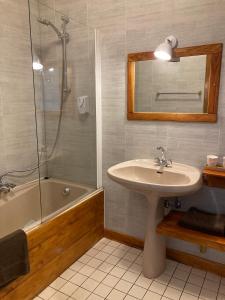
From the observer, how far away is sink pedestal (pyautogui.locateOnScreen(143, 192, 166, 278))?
184cm

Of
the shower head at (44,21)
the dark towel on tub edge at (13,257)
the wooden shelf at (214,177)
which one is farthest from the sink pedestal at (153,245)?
the shower head at (44,21)

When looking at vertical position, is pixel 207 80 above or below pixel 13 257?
above

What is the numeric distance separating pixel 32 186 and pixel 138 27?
1680 millimetres

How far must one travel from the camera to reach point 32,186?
2.26 metres

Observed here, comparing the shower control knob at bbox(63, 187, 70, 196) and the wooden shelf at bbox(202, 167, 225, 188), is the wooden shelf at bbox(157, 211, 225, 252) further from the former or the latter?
the shower control knob at bbox(63, 187, 70, 196)

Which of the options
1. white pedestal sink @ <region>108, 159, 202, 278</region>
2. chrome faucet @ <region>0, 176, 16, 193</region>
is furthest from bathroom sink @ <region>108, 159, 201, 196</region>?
chrome faucet @ <region>0, 176, 16, 193</region>

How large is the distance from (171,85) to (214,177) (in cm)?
79

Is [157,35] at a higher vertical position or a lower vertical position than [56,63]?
higher

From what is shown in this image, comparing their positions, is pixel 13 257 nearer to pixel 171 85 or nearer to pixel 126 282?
pixel 126 282

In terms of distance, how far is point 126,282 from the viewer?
6.09ft

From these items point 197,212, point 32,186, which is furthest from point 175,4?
point 32,186

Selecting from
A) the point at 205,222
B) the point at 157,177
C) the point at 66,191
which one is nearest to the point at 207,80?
the point at 157,177

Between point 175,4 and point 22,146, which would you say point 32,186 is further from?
point 175,4

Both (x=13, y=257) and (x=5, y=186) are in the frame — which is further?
(x=5, y=186)
